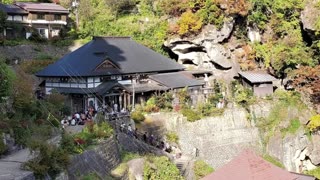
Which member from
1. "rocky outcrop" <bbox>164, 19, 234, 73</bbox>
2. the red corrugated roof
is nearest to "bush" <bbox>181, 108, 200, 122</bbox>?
"rocky outcrop" <bbox>164, 19, 234, 73</bbox>

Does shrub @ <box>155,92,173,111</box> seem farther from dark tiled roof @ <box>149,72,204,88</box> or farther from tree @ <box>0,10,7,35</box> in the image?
tree @ <box>0,10,7,35</box>

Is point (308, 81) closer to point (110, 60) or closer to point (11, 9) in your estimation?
point (110, 60)

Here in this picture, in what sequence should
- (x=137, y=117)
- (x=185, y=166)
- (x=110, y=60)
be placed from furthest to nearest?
1. (x=110, y=60)
2. (x=137, y=117)
3. (x=185, y=166)

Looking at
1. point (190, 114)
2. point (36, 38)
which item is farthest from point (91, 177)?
point (36, 38)

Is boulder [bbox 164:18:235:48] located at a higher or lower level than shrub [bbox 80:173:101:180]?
higher

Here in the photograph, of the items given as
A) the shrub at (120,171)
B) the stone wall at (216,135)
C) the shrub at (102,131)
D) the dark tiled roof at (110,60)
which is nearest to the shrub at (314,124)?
the stone wall at (216,135)

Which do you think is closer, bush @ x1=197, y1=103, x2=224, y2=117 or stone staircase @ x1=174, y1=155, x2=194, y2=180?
stone staircase @ x1=174, y1=155, x2=194, y2=180

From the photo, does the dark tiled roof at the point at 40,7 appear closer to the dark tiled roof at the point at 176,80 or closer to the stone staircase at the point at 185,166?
the dark tiled roof at the point at 176,80
